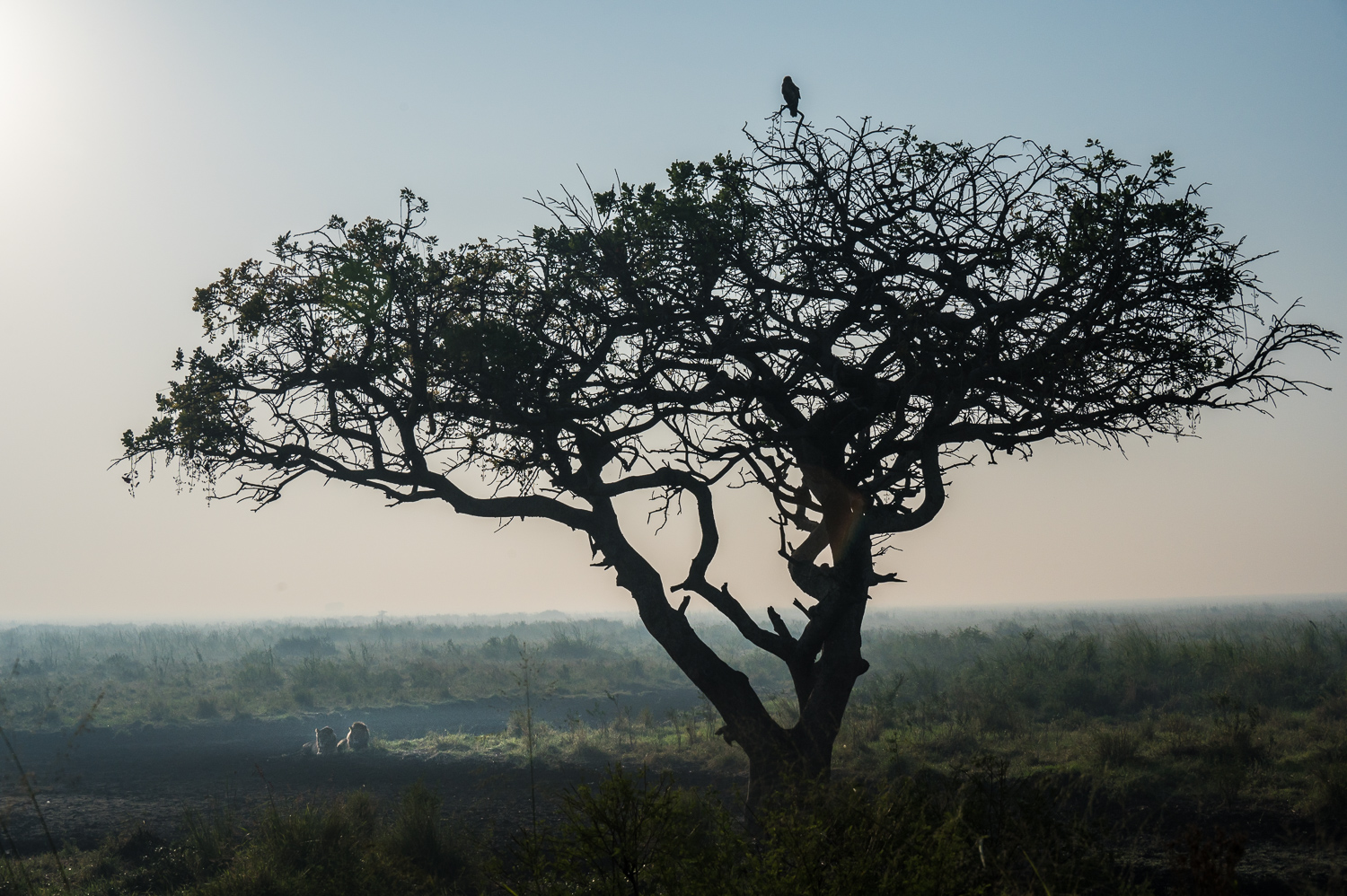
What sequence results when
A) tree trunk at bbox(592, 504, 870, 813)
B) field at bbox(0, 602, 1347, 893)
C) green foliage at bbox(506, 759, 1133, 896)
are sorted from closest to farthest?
green foliage at bbox(506, 759, 1133, 896)
field at bbox(0, 602, 1347, 893)
tree trunk at bbox(592, 504, 870, 813)

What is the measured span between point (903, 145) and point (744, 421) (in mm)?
3238

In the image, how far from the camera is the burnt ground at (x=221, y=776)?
10664 mm

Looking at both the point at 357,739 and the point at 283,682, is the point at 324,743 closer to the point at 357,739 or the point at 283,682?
the point at 357,739

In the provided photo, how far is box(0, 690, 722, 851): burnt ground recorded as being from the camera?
10664mm

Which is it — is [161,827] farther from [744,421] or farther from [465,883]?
[744,421]

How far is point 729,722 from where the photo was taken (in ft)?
28.9

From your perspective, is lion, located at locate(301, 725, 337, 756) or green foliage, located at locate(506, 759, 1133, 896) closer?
green foliage, located at locate(506, 759, 1133, 896)

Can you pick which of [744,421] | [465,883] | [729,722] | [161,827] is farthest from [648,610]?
[161,827]

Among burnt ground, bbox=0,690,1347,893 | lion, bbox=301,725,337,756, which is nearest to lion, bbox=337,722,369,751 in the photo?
lion, bbox=301,725,337,756

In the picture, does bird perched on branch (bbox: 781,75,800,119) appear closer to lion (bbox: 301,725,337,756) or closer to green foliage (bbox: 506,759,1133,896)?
green foliage (bbox: 506,759,1133,896)

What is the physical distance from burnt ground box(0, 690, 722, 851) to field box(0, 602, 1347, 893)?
0.29 ft

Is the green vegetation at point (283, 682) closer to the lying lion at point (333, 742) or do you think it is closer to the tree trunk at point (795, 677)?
the lying lion at point (333, 742)

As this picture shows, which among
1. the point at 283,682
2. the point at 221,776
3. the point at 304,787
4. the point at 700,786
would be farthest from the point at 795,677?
the point at 283,682

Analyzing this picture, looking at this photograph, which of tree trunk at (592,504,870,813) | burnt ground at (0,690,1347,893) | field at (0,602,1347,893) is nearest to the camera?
field at (0,602,1347,893)
